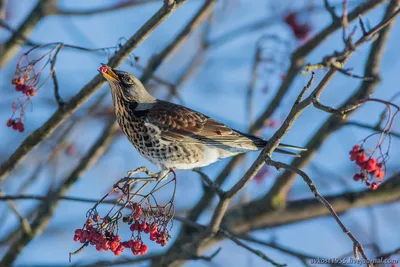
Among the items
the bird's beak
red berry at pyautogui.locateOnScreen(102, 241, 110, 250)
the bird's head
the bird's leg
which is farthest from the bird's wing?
red berry at pyautogui.locateOnScreen(102, 241, 110, 250)

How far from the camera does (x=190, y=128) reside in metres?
5.02

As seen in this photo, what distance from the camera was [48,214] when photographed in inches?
211

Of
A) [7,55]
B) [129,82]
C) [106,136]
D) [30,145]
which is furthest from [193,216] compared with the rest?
[7,55]

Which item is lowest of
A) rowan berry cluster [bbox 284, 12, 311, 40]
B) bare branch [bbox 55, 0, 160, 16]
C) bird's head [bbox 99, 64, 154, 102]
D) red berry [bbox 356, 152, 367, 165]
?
red berry [bbox 356, 152, 367, 165]

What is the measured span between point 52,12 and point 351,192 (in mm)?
3694

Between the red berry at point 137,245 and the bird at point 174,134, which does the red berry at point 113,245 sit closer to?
the red berry at point 137,245

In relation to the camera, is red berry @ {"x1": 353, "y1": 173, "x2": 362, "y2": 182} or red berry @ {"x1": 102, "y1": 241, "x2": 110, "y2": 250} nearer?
red berry @ {"x1": 102, "y1": 241, "x2": 110, "y2": 250}

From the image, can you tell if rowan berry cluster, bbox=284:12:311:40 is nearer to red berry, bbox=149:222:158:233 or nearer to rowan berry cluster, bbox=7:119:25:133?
rowan berry cluster, bbox=7:119:25:133

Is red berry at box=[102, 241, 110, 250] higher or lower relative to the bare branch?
lower

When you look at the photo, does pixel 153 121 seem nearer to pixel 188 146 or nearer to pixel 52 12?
pixel 188 146

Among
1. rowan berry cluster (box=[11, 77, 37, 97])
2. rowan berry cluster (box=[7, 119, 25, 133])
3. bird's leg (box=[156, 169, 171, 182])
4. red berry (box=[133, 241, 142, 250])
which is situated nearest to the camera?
red berry (box=[133, 241, 142, 250])

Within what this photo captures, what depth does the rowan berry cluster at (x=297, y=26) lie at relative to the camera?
21.0 ft

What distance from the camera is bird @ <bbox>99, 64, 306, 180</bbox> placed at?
190 inches

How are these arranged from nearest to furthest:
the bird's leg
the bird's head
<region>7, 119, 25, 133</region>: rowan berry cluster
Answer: the bird's leg → <region>7, 119, 25, 133</region>: rowan berry cluster → the bird's head
